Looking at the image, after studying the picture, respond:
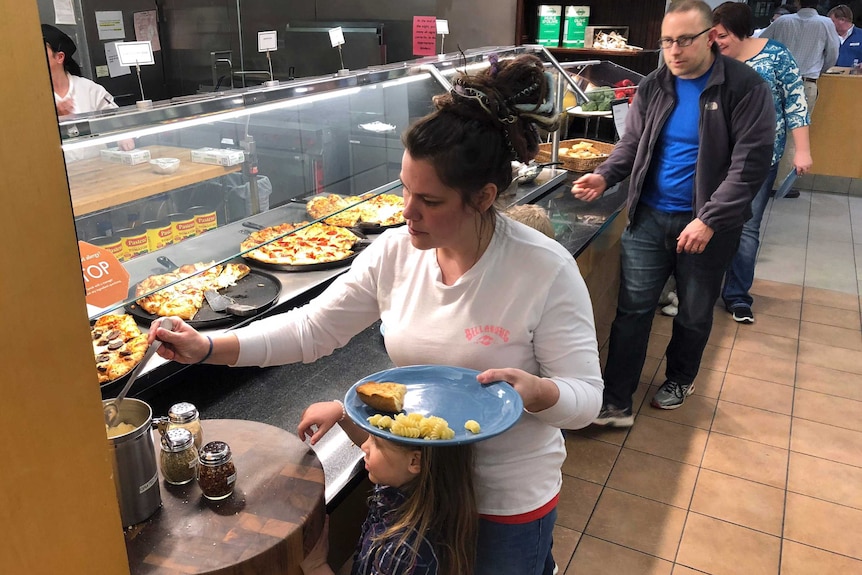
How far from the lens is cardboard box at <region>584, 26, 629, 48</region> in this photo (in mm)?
5934

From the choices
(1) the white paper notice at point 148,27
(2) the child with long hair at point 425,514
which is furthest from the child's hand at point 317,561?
(1) the white paper notice at point 148,27

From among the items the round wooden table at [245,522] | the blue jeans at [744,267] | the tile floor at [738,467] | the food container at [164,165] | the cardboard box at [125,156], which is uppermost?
the cardboard box at [125,156]

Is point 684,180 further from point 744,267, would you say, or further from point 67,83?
point 67,83

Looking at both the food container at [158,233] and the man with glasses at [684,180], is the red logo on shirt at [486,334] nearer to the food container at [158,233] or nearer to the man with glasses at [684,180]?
the food container at [158,233]

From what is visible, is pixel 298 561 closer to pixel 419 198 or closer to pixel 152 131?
pixel 419 198

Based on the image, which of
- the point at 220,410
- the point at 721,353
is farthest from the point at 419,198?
the point at 721,353

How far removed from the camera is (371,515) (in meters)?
1.60

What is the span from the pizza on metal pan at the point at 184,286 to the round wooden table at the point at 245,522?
1.45ft

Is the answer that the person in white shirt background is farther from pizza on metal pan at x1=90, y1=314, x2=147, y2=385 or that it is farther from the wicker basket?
the wicker basket

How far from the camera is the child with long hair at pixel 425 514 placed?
1459 millimetres

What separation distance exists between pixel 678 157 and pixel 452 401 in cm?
217

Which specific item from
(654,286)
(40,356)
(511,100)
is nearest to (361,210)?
(654,286)

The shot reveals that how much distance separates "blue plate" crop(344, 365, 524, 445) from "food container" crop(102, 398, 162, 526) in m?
0.38

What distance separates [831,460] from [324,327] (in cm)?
279
